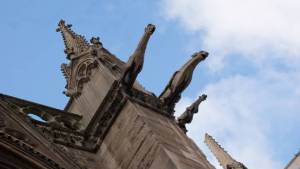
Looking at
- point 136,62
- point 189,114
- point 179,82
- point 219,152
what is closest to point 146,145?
point 136,62

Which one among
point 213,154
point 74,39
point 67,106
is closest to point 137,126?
point 67,106

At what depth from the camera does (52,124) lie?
1053 centimetres

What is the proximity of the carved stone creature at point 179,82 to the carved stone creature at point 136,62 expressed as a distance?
712 millimetres

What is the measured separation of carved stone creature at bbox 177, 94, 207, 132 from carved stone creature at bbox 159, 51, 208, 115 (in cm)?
23

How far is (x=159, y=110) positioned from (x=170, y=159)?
2.15 meters

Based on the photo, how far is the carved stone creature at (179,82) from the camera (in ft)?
35.4

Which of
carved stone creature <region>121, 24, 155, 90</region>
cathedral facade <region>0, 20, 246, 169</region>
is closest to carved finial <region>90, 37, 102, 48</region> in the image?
cathedral facade <region>0, 20, 246, 169</region>

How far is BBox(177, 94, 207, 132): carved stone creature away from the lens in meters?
10.8

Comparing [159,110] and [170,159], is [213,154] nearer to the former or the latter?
[159,110]

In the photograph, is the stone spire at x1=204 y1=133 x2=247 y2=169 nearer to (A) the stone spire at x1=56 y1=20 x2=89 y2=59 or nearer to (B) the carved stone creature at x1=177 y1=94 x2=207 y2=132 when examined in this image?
(A) the stone spire at x1=56 y1=20 x2=89 y2=59

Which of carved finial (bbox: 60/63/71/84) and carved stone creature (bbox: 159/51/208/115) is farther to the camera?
carved finial (bbox: 60/63/71/84)

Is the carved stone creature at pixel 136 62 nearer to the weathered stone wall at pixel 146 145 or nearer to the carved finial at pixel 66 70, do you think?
the weathered stone wall at pixel 146 145

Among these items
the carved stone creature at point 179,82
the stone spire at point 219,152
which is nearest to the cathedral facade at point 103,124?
the carved stone creature at point 179,82

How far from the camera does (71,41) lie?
1315cm
